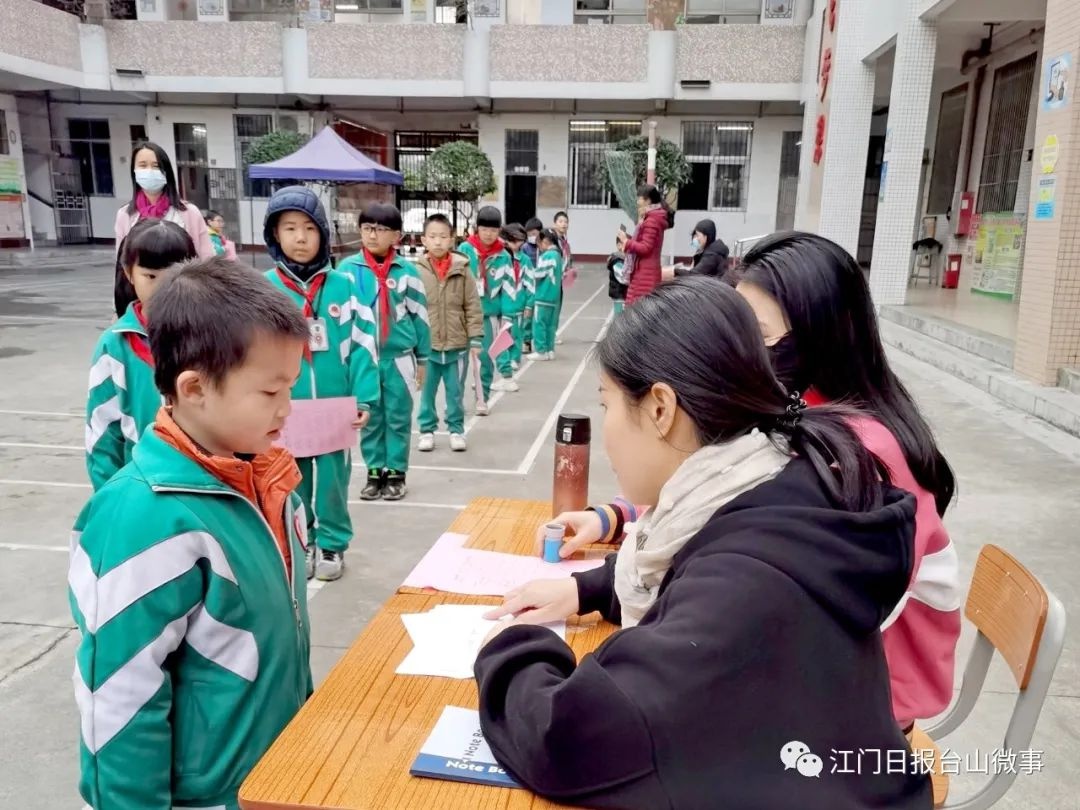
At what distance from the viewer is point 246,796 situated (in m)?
0.97

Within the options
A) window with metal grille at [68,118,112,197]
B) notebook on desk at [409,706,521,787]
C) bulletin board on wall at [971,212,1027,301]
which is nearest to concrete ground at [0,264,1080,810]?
notebook on desk at [409,706,521,787]

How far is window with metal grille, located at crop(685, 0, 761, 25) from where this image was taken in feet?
65.4

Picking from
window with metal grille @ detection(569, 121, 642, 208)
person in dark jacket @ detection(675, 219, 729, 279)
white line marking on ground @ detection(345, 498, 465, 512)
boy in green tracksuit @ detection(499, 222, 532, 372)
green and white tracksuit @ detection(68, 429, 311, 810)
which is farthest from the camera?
window with metal grille @ detection(569, 121, 642, 208)

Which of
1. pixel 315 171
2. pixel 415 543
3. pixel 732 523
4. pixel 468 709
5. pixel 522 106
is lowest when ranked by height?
pixel 415 543

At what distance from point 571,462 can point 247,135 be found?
68.4 ft

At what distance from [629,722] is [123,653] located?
2.48 feet

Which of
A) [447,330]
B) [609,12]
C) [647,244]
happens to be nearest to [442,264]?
[447,330]

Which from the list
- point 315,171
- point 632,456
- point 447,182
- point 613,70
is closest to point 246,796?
point 632,456

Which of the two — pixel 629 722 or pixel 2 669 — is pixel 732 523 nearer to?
pixel 629 722

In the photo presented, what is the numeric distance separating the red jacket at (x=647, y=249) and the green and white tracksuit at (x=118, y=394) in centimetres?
502

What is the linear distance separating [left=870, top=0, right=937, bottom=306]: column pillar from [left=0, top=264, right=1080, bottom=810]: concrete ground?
8.78 feet

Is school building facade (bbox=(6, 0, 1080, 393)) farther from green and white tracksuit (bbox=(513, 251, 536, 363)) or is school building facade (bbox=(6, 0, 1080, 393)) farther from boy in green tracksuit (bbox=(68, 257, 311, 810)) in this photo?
boy in green tracksuit (bbox=(68, 257, 311, 810))

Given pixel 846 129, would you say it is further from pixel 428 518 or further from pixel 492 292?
pixel 428 518

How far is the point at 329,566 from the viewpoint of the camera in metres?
3.26
